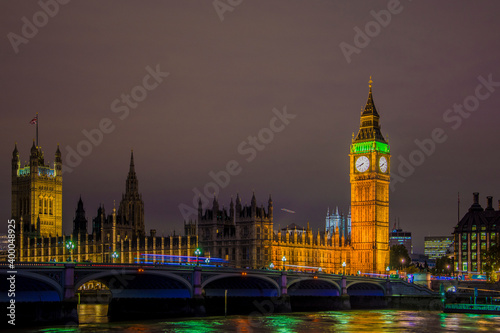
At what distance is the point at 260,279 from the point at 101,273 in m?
24.4

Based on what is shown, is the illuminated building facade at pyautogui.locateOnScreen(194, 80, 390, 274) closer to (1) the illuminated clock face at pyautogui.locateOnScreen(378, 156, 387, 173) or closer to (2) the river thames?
Result: (1) the illuminated clock face at pyautogui.locateOnScreen(378, 156, 387, 173)

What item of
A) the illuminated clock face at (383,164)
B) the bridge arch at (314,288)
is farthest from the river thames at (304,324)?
the illuminated clock face at (383,164)

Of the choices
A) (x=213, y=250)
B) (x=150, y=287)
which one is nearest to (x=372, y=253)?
(x=213, y=250)

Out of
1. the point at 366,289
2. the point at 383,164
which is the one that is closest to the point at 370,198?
the point at 383,164

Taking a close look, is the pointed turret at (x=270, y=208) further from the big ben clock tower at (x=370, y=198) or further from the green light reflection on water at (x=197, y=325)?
the green light reflection on water at (x=197, y=325)

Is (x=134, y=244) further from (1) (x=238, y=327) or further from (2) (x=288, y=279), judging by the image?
(1) (x=238, y=327)

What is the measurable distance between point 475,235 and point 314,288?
285ft

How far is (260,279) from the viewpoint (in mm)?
98938

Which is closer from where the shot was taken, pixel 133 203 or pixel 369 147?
pixel 369 147

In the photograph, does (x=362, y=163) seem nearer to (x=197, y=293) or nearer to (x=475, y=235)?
(x=475, y=235)

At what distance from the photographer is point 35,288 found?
80.1 meters

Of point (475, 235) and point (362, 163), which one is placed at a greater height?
point (362, 163)

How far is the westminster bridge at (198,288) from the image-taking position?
7639 cm

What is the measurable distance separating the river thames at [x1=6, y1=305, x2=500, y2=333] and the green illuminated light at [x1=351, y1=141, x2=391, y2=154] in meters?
57.1
